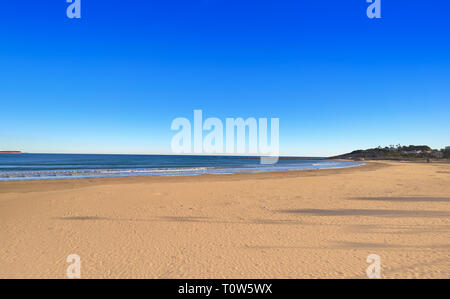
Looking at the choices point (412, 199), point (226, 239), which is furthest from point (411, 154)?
point (226, 239)

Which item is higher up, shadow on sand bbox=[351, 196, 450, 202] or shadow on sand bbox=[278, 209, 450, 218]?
shadow on sand bbox=[278, 209, 450, 218]

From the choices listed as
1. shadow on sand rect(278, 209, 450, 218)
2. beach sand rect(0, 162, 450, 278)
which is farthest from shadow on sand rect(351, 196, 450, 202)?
shadow on sand rect(278, 209, 450, 218)

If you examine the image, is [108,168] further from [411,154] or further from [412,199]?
[411,154]

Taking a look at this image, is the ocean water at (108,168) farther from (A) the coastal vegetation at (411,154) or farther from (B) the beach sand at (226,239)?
(A) the coastal vegetation at (411,154)

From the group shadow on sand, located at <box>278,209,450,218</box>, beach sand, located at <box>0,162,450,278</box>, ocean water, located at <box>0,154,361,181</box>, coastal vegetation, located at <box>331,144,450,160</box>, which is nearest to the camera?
beach sand, located at <box>0,162,450,278</box>

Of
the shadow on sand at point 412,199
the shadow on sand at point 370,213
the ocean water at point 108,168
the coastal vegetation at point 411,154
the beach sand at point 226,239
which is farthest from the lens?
the coastal vegetation at point 411,154

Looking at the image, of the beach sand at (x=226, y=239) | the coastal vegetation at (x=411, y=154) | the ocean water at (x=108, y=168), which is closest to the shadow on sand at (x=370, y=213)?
the beach sand at (x=226, y=239)

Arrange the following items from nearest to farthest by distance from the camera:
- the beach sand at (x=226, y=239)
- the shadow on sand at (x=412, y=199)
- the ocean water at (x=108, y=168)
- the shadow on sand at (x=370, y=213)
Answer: the beach sand at (x=226, y=239)
the shadow on sand at (x=370, y=213)
the shadow on sand at (x=412, y=199)
the ocean water at (x=108, y=168)

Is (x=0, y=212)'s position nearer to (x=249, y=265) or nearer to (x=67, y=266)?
(x=67, y=266)

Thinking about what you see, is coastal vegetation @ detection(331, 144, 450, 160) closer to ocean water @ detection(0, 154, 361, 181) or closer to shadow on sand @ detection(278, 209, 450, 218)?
ocean water @ detection(0, 154, 361, 181)

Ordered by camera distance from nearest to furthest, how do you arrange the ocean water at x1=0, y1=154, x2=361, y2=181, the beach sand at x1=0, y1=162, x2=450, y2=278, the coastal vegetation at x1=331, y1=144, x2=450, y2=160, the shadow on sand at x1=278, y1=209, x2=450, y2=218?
the beach sand at x1=0, y1=162, x2=450, y2=278
the shadow on sand at x1=278, y1=209, x2=450, y2=218
the ocean water at x1=0, y1=154, x2=361, y2=181
the coastal vegetation at x1=331, y1=144, x2=450, y2=160

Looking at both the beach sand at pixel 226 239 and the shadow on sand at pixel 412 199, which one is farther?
the shadow on sand at pixel 412 199

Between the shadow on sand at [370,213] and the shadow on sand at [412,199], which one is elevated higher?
the shadow on sand at [370,213]
